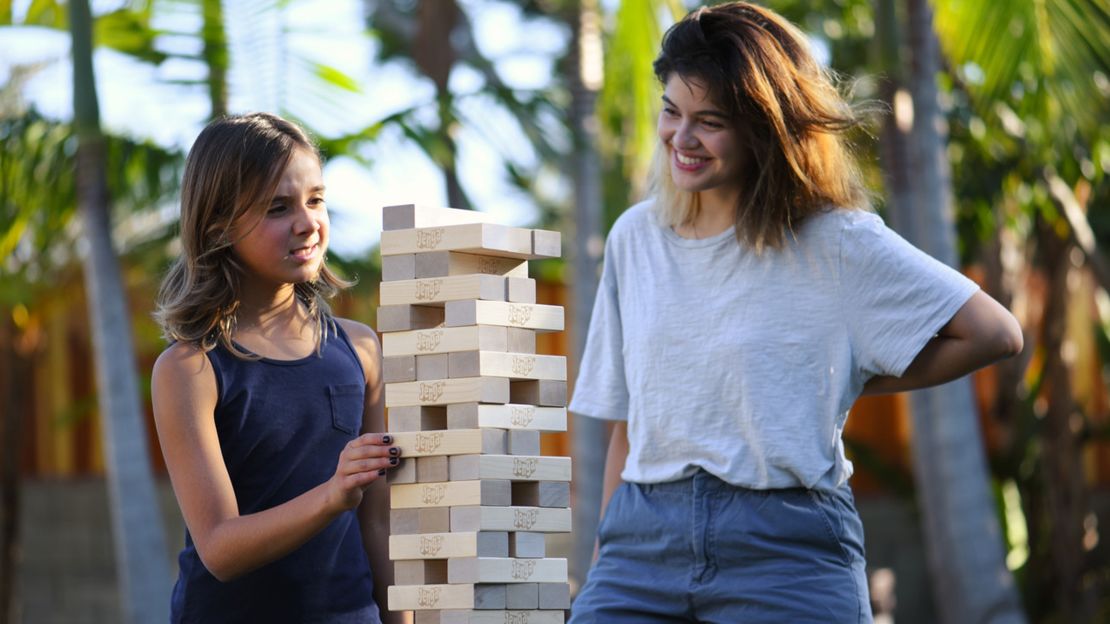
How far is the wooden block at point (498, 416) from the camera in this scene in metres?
2.66

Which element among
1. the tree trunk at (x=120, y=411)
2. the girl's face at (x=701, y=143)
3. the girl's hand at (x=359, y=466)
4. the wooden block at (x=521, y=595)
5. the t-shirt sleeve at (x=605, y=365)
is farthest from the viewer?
the tree trunk at (x=120, y=411)

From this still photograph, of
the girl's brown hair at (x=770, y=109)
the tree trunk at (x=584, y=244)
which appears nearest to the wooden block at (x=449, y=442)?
the girl's brown hair at (x=770, y=109)

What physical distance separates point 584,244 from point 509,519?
5419 mm

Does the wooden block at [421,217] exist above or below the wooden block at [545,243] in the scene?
above

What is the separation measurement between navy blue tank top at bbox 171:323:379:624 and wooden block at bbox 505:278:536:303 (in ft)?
1.38

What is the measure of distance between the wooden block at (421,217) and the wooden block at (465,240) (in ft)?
0.07

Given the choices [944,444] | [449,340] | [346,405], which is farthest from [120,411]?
[449,340]

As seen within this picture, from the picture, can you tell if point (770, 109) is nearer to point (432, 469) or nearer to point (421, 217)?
point (421, 217)

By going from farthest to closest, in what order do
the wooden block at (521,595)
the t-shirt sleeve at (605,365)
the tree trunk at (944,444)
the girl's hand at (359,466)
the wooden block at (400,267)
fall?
the tree trunk at (944,444), the t-shirt sleeve at (605,365), the wooden block at (400,267), the wooden block at (521,595), the girl's hand at (359,466)

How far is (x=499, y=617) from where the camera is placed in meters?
2.66

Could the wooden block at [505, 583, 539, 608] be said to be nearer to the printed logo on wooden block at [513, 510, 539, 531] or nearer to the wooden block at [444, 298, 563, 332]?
the printed logo on wooden block at [513, 510, 539, 531]

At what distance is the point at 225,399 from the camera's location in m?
2.80

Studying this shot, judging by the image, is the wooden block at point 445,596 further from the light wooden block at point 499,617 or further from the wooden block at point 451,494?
the wooden block at point 451,494

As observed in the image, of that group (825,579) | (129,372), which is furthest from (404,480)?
(129,372)
